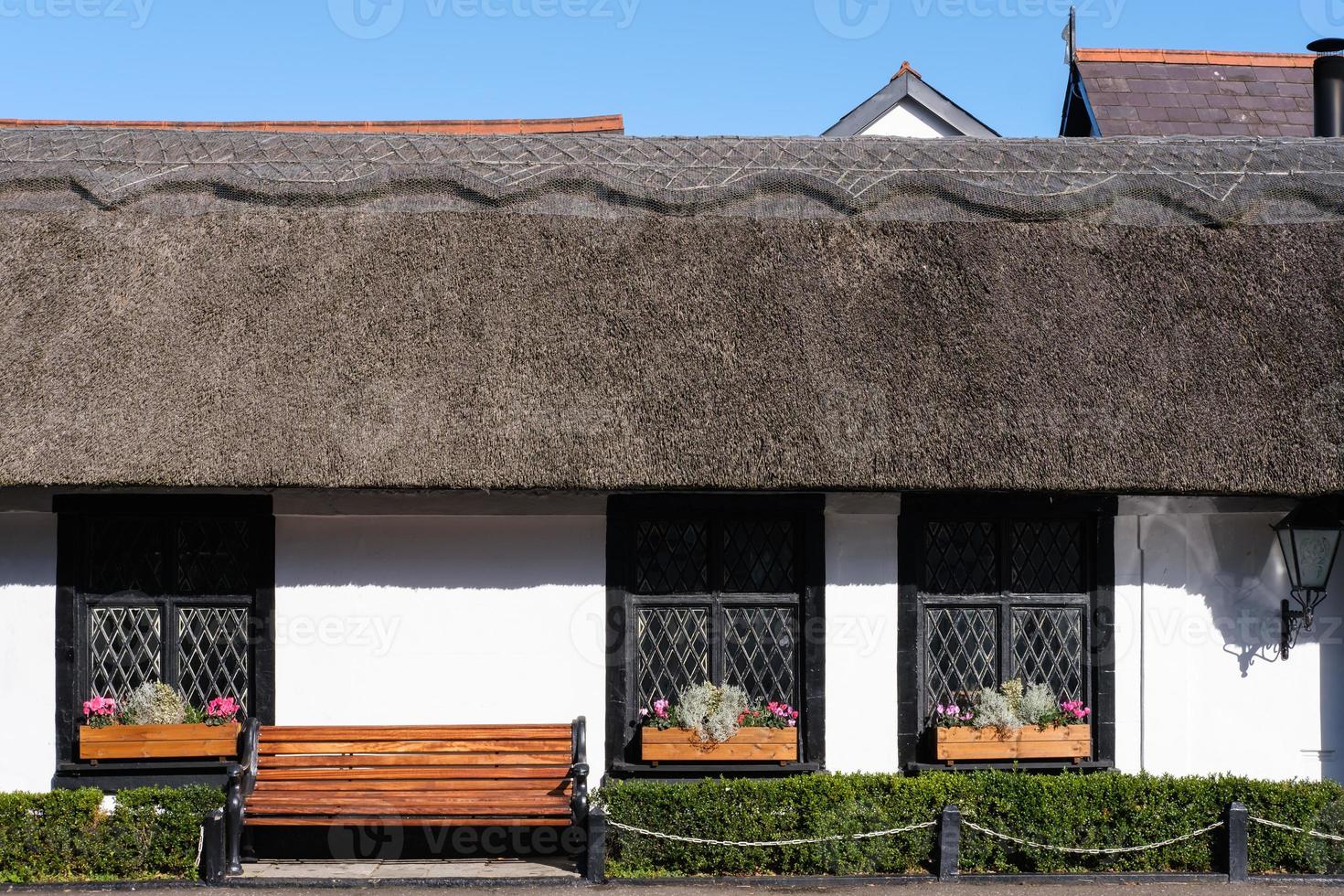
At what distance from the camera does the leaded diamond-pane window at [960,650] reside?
8891 mm

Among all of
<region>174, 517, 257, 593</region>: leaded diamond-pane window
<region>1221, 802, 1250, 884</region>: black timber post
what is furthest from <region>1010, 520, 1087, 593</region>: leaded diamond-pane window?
<region>174, 517, 257, 593</region>: leaded diamond-pane window

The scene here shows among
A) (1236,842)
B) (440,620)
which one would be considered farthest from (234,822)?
(1236,842)

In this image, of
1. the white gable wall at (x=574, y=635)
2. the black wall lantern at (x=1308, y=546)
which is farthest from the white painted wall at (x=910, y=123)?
the black wall lantern at (x=1308, y=546)

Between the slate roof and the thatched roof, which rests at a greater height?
the slate roof

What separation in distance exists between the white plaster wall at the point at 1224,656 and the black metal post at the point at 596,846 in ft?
12.2

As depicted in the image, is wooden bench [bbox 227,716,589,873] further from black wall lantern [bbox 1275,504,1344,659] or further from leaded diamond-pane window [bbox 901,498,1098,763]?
black wall lantern [bbox 1275,504,1344,659]

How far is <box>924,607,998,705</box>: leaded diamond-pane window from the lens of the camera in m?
8.89

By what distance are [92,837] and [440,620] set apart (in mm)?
2526

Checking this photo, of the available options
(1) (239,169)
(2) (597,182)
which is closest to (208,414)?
(1) (239,169)

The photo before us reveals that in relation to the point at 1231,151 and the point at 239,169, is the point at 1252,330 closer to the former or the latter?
the point at 1231,151

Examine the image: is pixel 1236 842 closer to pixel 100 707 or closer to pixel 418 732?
pixel 418 732

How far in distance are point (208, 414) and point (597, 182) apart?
11.5 ft

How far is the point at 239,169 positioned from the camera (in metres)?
9.98

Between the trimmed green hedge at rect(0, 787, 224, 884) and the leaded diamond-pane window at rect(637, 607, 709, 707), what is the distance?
3.00 meters
